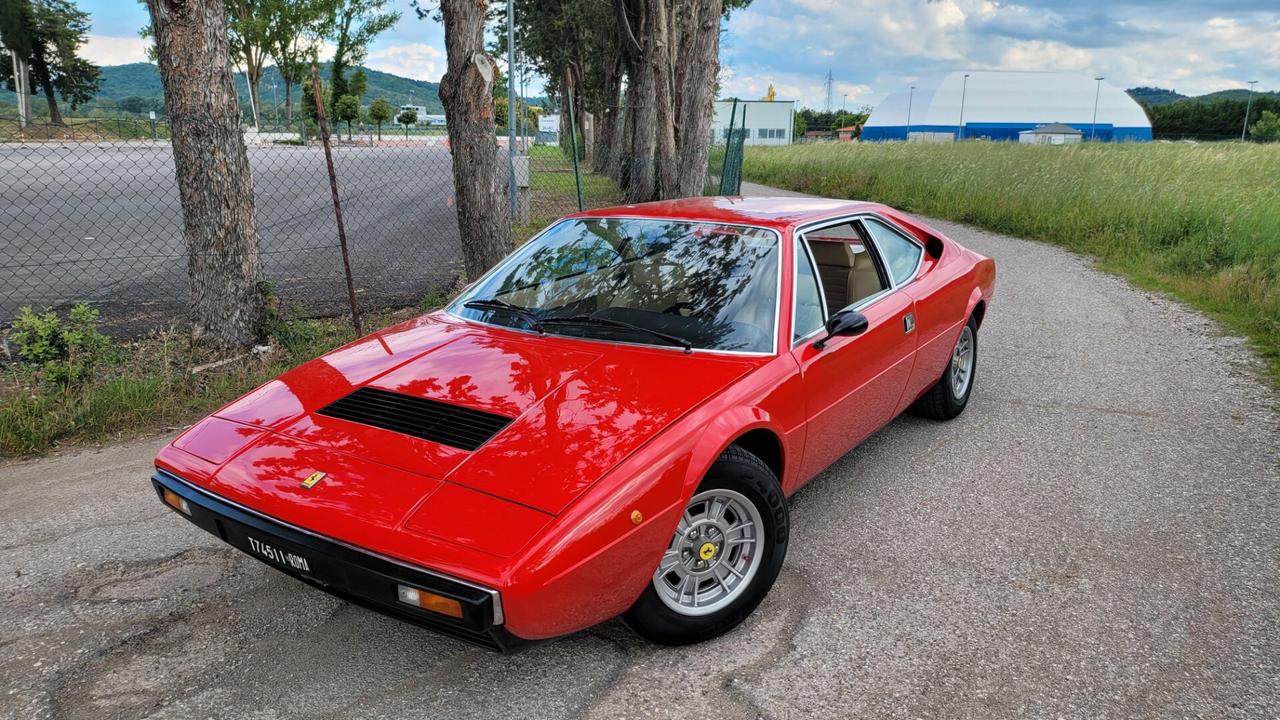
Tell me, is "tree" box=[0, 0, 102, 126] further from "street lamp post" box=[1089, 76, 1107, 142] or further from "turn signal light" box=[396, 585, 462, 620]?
"street lamp post" box=[1089, 76, 1107, 142]

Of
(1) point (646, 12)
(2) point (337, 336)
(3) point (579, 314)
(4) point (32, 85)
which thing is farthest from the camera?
(4) point (32, 85)

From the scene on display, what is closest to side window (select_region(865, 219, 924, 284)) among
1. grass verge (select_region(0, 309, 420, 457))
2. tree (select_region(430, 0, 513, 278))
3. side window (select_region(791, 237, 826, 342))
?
side window (select_region(791, 237, 826, 342))

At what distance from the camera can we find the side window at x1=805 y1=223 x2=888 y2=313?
12.9 feet

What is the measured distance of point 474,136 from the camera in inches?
269

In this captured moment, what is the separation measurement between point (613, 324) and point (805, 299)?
0.83 m

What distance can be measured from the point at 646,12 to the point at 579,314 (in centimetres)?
1210

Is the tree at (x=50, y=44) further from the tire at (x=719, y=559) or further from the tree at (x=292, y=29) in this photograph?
the tire at (x=719, y=559)

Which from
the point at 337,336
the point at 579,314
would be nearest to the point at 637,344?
the point at 579,314

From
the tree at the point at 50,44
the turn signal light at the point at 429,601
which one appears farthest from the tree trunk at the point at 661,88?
the tree at the point at 50,44

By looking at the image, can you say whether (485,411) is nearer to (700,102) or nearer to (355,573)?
(355,573)

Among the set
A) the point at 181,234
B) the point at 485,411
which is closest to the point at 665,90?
the point at 181,234

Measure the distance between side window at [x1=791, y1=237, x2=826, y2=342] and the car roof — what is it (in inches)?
7.3

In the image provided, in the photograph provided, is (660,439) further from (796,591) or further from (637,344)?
(796,591)

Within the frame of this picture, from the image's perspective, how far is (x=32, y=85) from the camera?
181 ft
